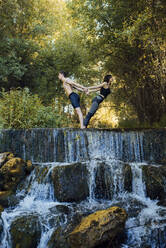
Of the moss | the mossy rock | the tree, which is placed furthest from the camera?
the tree

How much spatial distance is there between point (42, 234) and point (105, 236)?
1208 millimetres

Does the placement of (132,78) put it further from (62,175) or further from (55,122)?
(62,175)

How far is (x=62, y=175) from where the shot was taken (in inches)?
220

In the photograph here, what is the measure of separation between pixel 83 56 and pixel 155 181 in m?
10.9

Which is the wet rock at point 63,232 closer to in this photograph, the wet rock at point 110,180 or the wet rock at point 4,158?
the wet rock at point 110,180

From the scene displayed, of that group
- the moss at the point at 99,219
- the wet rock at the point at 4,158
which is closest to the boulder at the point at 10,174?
the wet rock at the point at 4,158

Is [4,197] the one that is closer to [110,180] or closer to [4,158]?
[4,158]

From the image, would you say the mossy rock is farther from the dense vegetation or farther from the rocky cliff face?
the dense vegetation

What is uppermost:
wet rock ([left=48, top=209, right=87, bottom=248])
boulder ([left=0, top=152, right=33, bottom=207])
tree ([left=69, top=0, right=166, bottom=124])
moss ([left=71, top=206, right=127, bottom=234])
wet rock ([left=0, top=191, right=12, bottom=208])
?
tree ([left=69, top=0, right=166, bottom=124])

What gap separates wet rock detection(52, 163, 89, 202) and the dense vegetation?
10.9ft

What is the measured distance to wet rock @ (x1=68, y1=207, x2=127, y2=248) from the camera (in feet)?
12.0

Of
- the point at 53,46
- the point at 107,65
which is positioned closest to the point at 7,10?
the point at 53,46

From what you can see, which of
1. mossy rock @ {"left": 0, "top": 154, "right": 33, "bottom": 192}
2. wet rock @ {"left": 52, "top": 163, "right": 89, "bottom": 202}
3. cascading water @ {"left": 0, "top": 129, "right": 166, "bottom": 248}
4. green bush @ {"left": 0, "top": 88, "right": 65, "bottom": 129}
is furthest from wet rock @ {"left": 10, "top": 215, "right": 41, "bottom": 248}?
green bush @ {"left": 0, "top": 88, "right": 65, "bottom": 129}

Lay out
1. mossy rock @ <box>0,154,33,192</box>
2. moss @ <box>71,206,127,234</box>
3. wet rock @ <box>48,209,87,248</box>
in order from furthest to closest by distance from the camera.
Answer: mossy rock @ <box>0,154,33,192</box>
wet rock @ <box>48,209,87,248</box>
moss @ <box>71,206,127,234</box>
